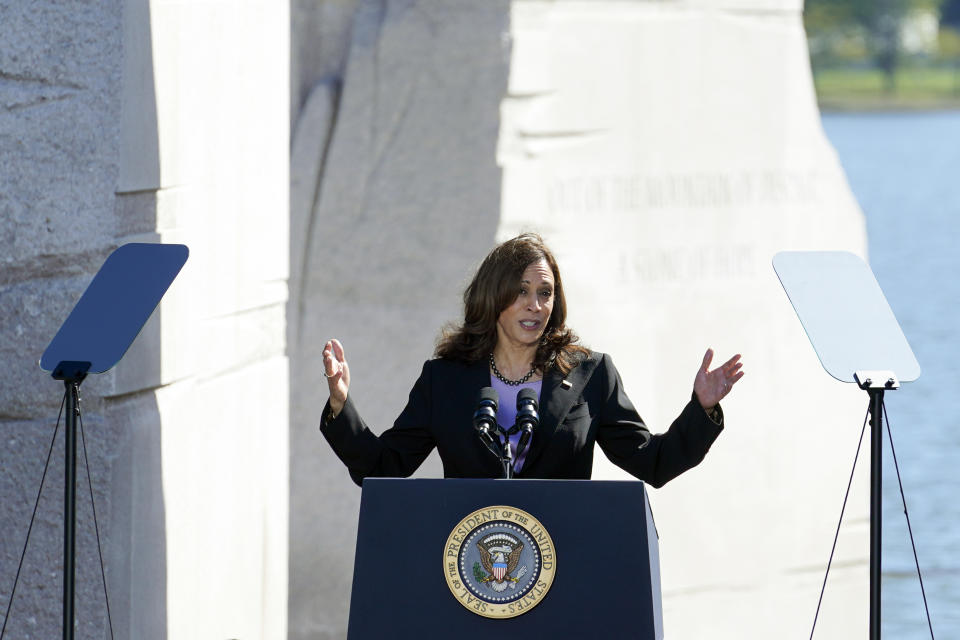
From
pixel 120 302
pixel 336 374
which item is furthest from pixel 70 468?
pixel 336 374

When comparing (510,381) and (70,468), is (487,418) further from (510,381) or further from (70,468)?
(70,468)

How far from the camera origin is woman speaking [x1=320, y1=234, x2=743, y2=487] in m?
3.52

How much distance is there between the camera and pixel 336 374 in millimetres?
3490

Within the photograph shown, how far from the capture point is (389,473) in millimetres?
3623

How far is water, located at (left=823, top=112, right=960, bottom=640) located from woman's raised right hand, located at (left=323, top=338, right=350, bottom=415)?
5023 millimetres

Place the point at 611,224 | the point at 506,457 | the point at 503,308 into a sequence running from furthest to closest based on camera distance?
the point at 611,224 < the point at 503,308 < the point at 506,457

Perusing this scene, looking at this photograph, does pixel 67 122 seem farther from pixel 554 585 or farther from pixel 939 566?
pixel 939 566

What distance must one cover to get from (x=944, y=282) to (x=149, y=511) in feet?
73.9

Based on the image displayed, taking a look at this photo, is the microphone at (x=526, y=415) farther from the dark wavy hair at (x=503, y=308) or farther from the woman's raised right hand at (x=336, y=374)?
the woman's raised right hand at (x=336, y=374)

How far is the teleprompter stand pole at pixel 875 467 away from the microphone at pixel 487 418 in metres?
0.74

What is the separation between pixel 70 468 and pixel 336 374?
585mm

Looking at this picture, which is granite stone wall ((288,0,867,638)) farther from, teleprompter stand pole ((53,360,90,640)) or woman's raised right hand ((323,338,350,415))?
teleprompter stand pole ((53,360,90,640))

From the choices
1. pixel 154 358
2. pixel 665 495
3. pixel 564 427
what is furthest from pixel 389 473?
pixel 665 495

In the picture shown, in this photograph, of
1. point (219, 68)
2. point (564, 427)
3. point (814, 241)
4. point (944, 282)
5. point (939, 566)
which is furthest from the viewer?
point (944, 282)
